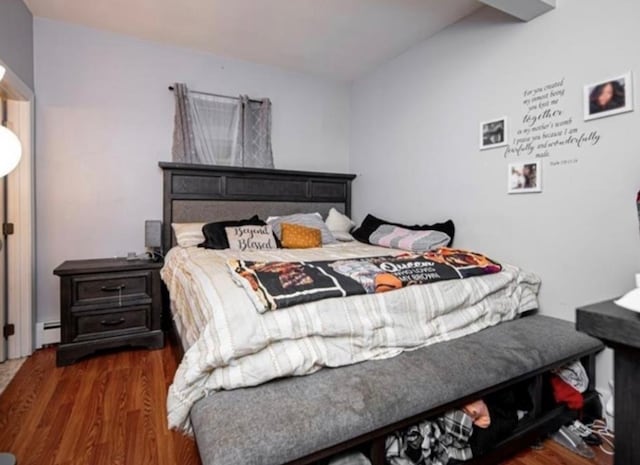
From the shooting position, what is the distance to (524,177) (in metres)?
2.15

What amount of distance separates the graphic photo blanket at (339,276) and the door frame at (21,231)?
6.29 ft

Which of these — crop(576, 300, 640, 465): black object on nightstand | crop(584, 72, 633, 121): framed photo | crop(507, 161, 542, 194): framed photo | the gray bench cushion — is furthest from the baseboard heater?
crop(584, 72, 633, 121): framed photo

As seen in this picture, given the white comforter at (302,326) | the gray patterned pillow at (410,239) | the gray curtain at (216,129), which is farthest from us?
the gray curtain at (216,129)

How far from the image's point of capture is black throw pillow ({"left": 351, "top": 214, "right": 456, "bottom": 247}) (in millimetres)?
2615

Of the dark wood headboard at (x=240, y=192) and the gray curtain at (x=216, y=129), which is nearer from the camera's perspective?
the dark wood headboard at (x=240, y=192)

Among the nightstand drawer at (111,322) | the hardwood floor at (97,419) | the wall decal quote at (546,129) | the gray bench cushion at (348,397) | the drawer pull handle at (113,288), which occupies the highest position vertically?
the wall decal quote at (546,129)

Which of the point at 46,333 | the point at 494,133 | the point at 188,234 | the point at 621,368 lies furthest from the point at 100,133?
the point at 621,368

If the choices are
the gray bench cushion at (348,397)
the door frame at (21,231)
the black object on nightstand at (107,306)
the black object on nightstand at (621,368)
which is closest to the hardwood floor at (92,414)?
the black object on nightstand at (107,306)

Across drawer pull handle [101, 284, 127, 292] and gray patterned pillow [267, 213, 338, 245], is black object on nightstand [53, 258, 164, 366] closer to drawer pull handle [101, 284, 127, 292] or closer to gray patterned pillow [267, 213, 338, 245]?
drawer pull handle [101, 284, 127, 292]

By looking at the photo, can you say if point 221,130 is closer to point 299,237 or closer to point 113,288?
point 299,237

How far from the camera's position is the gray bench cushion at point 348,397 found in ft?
3.09

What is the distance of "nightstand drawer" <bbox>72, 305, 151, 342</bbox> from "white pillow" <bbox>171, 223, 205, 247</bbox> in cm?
56

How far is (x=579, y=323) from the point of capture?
2.56 feet

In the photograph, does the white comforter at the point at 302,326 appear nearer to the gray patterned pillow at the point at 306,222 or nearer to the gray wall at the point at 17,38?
the gray patterned pillow at the point at 306,222
